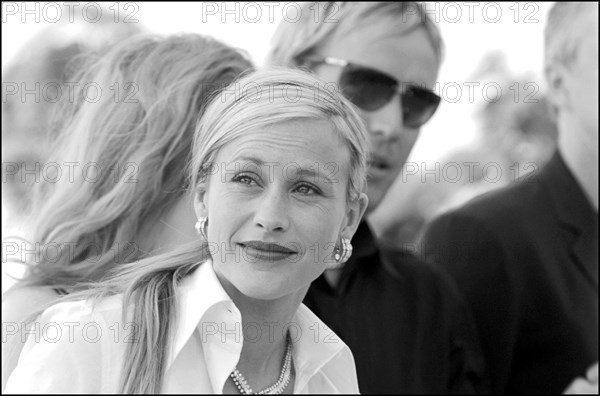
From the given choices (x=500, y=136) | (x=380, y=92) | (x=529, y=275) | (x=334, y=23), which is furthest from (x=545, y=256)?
(x=500, y=136)

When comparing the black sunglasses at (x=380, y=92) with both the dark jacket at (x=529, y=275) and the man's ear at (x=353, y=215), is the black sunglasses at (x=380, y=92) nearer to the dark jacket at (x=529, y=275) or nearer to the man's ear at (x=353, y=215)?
the dark jacket at (x=529, y=275)

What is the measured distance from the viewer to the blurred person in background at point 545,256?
3219 mm

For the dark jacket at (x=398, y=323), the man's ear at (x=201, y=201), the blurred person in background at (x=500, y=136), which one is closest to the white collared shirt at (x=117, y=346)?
the man's ear at (x=201, y=201)

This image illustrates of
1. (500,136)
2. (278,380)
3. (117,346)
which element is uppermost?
(117,346)

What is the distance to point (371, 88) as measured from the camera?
116 inches

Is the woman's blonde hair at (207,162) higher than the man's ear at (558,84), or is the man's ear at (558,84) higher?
the woman's blonde hair at (207,162)

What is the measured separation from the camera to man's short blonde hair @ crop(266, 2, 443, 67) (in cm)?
310

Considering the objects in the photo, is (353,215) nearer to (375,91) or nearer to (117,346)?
(117,346)

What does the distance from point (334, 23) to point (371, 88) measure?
32cm

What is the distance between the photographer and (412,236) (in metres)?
12.2

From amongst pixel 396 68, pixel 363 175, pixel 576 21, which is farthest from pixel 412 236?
pixel 363 175

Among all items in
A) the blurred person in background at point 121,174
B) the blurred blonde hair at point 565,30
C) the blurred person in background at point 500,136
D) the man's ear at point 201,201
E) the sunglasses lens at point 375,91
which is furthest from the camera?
the blurred person in background at point 500,136

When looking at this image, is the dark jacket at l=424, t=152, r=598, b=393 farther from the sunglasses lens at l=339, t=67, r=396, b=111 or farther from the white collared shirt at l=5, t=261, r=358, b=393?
the white collared shirt at l=5, t=261, r=358, b=393

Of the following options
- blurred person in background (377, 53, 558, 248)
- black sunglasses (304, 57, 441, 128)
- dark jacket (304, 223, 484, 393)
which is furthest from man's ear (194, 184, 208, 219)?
blurred person in background (377, 53, 558, 248)
